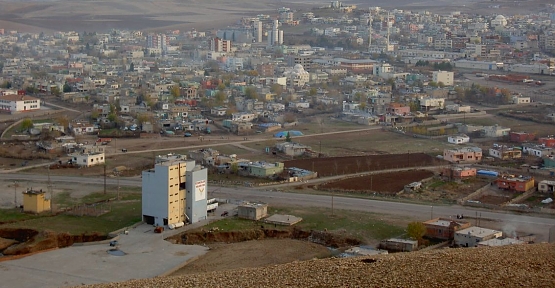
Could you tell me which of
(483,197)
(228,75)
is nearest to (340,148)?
(483,197)

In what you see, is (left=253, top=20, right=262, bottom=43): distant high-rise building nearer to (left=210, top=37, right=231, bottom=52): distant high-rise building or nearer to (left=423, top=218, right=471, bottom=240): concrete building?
(left=210, top=37, right=231, bottom=52): distant high-rise building

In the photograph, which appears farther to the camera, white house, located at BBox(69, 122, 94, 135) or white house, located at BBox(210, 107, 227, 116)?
white house, located at BBox(210, 107, 227, 116)

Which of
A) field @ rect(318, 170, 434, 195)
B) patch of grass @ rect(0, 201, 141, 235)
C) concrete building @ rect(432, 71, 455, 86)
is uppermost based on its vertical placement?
concrete building @ rect(432, 71, 455, 86)

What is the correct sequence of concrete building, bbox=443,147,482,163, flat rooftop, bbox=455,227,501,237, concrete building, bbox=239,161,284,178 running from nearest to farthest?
flat rooftop, bbox=455,227,501,237 < concrete building, bbox=239,161,284,178 < concrete building, bbox=443,147,482,163

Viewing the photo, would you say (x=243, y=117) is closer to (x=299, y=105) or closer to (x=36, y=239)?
(x=299, y=105)

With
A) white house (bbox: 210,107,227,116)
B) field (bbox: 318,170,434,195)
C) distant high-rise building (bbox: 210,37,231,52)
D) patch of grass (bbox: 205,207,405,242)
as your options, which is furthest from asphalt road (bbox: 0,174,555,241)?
distant high-rise building (bbox: 210,37,231,52)

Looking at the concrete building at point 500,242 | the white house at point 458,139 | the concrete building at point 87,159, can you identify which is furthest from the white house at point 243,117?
the concrete building at point 500,242

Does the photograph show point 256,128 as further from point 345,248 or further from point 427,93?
point 345,248
